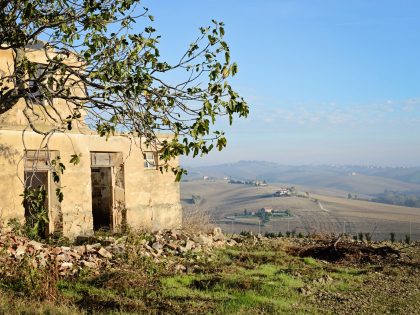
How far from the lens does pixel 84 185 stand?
17547mm

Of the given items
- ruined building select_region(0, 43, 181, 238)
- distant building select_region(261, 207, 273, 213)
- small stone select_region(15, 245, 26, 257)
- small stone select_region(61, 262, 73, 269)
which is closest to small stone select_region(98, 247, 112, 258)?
small stone select_region(61, 262, 73, 269)

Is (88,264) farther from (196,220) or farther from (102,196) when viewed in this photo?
(196,220)

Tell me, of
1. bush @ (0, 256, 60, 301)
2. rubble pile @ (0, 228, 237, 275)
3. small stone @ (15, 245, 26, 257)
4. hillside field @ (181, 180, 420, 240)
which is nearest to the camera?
bush @ (0, 256, 60, 301)

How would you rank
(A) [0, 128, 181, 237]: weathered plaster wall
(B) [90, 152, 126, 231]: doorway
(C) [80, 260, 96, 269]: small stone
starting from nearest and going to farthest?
(C) [80, 260, 96, 269]: small stone, (A) [0, 128, 181, 237]: weathered plaster wall, (B) [90, 152, 126, 231]: doorway

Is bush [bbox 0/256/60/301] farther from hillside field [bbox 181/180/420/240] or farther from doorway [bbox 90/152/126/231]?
hillside field [bbox 181/180/420/240]

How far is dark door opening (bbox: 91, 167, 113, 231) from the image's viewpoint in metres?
19.5

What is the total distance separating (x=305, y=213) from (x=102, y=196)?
73.6 m

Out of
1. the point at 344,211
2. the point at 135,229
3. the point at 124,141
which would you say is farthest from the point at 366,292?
the point at 344,211

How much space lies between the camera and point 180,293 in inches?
385

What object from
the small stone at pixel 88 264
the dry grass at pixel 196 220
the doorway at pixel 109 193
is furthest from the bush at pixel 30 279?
the dry grass at pixel 196 220

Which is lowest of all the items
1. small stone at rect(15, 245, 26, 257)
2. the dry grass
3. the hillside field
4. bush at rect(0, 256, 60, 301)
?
the hillside field

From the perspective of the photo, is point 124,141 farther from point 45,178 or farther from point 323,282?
point 323,282

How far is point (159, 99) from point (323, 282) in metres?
6.49

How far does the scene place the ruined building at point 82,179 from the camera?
15344 millimetres
